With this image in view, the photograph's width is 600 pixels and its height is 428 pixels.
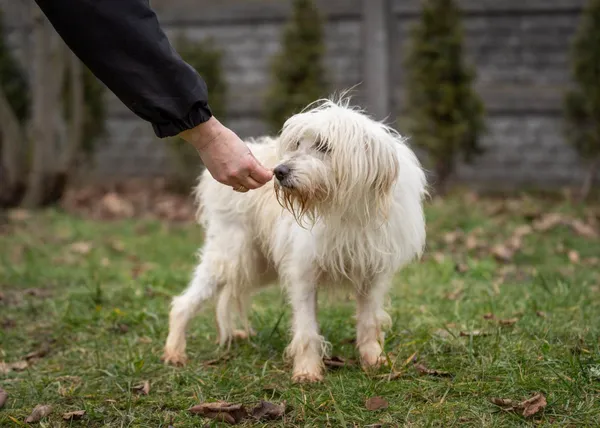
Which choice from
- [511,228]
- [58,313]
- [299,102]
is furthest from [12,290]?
[299,102]

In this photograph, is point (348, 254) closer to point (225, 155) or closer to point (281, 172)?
point (281, 172)

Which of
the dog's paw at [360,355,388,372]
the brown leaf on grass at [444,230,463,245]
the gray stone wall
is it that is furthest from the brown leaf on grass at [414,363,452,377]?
the gray stone wall

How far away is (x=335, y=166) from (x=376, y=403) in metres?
1.01

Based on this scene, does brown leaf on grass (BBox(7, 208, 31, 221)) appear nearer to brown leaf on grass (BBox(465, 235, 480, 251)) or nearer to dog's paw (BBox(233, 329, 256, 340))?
brown leaf on grass (BBox(465, 235, 480, 251))

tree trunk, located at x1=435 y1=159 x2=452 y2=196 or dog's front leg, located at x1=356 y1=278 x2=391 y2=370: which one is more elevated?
dog's front leg, located at x1=356 y1=278 x2=391 y2=370

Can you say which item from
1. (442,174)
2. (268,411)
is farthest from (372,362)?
(442,174)

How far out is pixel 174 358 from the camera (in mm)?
3799

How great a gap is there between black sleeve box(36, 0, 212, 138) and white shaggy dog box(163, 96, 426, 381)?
34.0 inches

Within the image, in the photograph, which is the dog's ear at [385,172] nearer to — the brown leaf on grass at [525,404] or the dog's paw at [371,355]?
the dog's paw at [371,355]

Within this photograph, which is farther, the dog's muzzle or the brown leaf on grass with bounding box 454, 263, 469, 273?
the brown leaf on grass with bounding box 454, 263, 469, 273

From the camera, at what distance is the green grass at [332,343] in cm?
293

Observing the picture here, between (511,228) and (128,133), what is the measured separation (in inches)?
261

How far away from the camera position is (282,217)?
3.63 meters

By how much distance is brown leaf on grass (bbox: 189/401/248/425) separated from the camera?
2.86 metres
